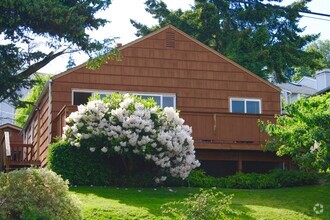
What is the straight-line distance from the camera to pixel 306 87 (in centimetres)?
5397

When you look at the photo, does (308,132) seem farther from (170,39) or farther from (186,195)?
(170,39)

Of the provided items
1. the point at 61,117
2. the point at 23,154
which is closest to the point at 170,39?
the point at 61,117

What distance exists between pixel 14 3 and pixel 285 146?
8.38m

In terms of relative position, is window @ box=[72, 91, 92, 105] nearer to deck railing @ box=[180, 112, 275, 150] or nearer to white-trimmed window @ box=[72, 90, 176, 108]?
white-trimmed window @ box=[72, 90, 176, 108]

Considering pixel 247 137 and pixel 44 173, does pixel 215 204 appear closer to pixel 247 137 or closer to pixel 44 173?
pixel 44 173

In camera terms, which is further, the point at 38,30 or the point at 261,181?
the point at 261,181

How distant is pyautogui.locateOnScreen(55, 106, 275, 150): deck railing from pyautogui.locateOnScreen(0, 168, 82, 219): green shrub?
303 inches

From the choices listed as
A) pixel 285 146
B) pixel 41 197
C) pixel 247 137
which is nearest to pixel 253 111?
pixel 247 137

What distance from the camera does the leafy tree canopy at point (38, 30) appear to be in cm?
1436

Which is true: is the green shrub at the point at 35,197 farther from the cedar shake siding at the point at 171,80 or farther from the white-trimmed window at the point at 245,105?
the white-trimmed window at the point at 245,105

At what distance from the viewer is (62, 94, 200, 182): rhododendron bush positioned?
18938 mm

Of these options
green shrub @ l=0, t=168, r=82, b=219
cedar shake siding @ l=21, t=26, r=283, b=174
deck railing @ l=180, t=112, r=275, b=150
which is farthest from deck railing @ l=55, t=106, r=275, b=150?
green shrub @ l=0, t=168, r=82, b=219

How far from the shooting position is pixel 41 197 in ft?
44.9

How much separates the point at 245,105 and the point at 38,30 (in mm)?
11628
